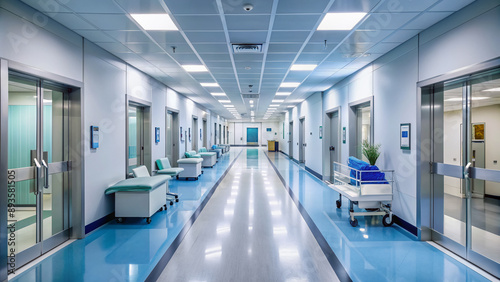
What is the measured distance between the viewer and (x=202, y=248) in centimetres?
336

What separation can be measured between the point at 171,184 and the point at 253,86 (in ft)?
13.5

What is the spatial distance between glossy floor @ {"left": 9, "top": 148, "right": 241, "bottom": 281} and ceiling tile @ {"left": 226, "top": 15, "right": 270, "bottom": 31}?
128 inches

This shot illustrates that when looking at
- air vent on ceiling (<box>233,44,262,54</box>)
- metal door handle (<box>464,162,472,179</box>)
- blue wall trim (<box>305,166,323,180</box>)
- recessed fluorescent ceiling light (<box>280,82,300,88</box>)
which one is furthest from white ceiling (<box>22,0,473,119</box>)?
blue wall trim (<box>305,166,323,180</box>)

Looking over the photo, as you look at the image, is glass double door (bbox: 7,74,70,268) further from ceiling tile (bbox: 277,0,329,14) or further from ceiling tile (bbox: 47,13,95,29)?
ceiling tile (bbox: 277,0,329,14)

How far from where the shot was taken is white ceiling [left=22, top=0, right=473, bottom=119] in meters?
2.99

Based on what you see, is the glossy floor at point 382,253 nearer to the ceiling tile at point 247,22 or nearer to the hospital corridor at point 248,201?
the hospital corridor at point 248,201

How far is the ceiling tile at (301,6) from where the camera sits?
2930mm

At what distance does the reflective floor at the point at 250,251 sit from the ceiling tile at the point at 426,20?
10.3 feet

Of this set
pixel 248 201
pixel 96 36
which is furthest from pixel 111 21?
pixel 248 201

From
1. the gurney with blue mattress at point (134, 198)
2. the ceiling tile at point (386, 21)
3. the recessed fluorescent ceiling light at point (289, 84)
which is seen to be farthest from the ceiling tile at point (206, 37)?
the recessed fluorescent ceiling light at point (289, 84)

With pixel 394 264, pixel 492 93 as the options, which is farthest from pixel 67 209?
pixel 492 93

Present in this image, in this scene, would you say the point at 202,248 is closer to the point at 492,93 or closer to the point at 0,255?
the point at 0,255

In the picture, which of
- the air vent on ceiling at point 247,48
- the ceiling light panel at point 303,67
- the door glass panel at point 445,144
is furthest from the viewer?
the ceiling light panel at point 303,67

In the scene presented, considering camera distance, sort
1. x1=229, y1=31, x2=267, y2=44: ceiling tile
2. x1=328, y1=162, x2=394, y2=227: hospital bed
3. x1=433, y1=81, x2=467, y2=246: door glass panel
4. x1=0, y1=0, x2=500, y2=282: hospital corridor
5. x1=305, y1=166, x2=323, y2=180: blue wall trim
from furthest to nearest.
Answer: x1=305, y1=166, x2=323, y2=180: blue wall trim, x1=328, y1=162, x2=394, y2=227: hospital bed, x1=229, y1=31, x2=267, y2=44: ceiling tile, x1=433, y1=81, x2=467, y2=246: door glass panel, x1=0, y1=0, x2=500, y2=282: hospital corridor
